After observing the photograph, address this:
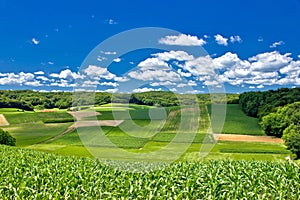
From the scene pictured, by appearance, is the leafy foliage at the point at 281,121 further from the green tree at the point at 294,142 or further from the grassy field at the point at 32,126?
the grassy field at the point at 32,126

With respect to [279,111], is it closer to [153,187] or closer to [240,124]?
[240,124]

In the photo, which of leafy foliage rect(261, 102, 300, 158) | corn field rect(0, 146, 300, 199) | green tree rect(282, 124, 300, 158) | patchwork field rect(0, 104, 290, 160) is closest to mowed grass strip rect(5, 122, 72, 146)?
patchwork field rect(0, 104, 290, 160)

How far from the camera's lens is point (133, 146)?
175ft

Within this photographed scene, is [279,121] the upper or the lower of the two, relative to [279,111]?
lower

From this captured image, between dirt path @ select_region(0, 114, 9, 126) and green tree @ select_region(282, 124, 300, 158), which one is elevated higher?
dirt path @ select_region(0, 114, 9, 126)

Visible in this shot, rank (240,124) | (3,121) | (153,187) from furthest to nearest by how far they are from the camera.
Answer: (3,121), (240,124), (153,187)

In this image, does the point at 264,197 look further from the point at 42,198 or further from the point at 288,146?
the point at 288,146

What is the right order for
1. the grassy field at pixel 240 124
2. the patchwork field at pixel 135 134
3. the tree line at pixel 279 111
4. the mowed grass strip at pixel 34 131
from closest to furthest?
the patchwork field at pixel 135 134 → the tree line at pixel 279 111 → the mowed grass strip at pixel 34 131 → the grassy field at pixel 240 124

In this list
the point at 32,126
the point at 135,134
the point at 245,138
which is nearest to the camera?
the point at 245,138

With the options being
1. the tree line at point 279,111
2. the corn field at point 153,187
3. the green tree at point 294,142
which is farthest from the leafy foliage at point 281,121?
the corn field at point 153,187

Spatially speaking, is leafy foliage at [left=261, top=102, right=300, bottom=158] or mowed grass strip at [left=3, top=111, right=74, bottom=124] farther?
mowed grass strip at [left=3, top=111, right=74, bottom=124]

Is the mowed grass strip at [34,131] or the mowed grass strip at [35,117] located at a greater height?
the mowed grass strip at [35,117]

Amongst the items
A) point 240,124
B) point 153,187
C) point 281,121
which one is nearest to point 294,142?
point 281,121

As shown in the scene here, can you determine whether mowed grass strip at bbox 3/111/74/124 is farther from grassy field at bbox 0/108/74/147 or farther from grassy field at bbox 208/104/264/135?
grassy field at bbox 208/104/264/135
